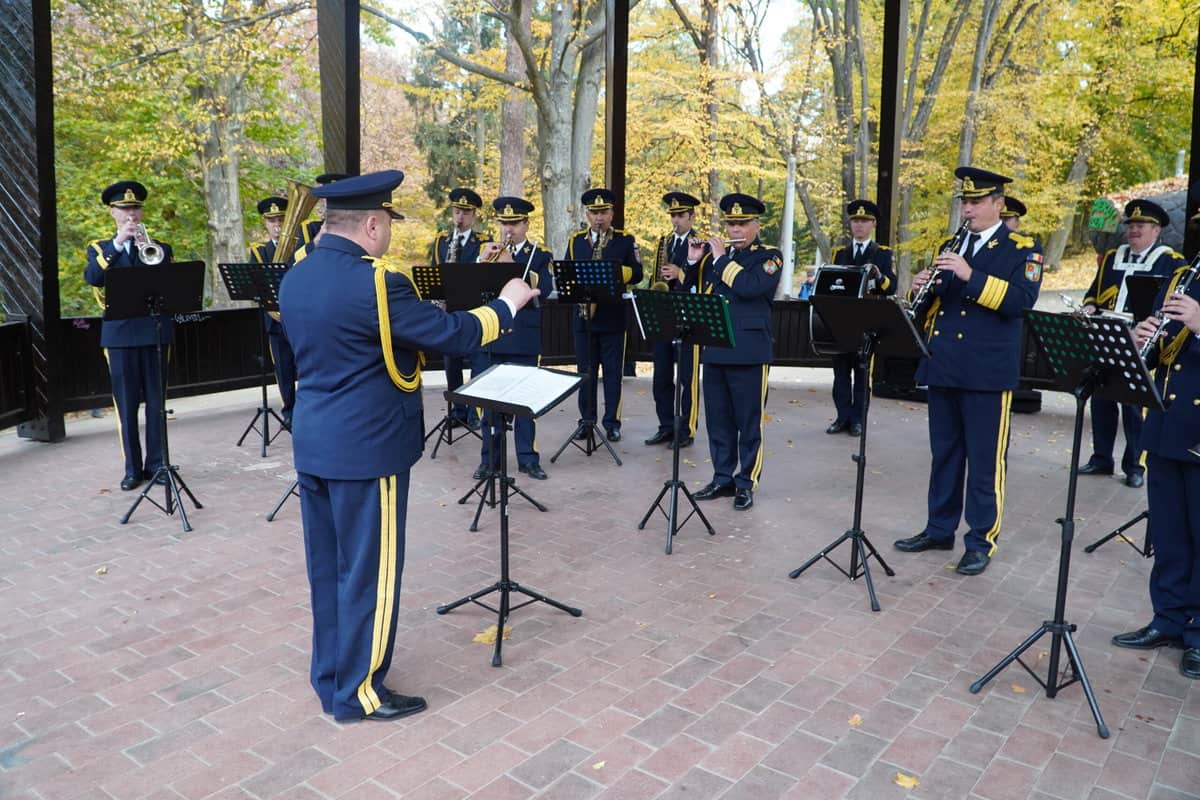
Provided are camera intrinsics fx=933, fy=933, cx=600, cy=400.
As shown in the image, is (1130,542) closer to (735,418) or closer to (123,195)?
(735,418)

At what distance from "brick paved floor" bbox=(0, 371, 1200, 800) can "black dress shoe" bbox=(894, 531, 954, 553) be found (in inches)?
4.9

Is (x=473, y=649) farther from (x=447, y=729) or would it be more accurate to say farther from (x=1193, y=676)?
(x=1193, y=676)

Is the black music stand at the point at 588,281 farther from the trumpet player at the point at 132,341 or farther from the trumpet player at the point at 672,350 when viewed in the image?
the trumpet player at the point at 132,341

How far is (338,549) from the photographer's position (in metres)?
4.22

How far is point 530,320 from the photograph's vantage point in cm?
836

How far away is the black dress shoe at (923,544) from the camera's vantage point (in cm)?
666

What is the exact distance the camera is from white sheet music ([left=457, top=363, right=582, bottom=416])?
450 centimetres

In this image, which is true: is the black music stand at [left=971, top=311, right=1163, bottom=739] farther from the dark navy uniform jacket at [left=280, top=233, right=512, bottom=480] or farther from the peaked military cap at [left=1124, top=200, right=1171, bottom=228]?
the peaked military cap at [left=1124, top=200, right=1171, bottom=228]

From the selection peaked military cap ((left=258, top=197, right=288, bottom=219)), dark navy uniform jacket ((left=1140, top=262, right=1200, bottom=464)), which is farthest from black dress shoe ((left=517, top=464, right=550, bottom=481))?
dark navy uniform jacket ((left=1140, top=262, right=1200, bottom=464))

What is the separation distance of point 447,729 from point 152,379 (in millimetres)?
5257

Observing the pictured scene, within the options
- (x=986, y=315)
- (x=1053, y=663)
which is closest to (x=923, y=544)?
(x=986, y=315)

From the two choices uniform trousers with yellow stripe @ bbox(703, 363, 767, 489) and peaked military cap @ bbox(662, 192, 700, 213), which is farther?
peaked military cap @ bbox(662, 192, 700, 213)

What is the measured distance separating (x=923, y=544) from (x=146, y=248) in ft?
21.3

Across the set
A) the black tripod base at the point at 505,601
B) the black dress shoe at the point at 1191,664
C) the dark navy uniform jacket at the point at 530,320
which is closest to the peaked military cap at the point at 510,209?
the dark navy uniform jacket at the point at 530,320
